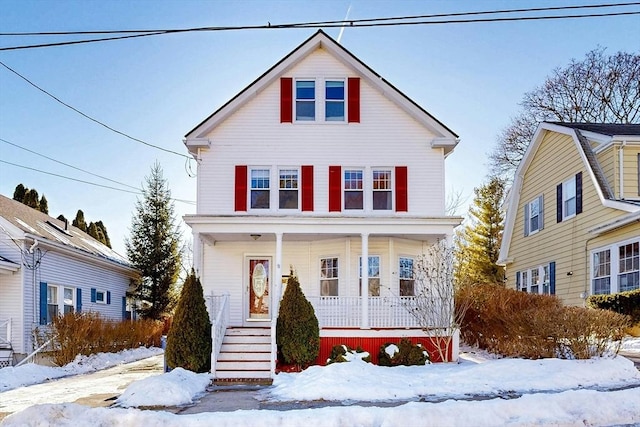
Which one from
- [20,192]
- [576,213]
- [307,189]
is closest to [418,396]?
[307,189]

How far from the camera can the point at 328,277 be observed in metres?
17.1

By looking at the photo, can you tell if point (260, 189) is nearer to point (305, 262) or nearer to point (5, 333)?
point (305, 262)

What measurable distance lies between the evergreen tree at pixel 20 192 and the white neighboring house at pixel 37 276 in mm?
10001

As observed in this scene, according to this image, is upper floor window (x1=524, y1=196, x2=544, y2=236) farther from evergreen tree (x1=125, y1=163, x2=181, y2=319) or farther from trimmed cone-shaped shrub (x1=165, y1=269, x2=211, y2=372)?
evergreen tree (x1=125, y1=163, x2=181, y2=319)

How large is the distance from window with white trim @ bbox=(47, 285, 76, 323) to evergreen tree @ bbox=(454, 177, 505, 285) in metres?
21.3

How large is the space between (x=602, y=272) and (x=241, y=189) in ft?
34.6

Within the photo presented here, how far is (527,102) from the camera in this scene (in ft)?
116

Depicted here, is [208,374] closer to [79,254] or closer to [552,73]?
[79,254]

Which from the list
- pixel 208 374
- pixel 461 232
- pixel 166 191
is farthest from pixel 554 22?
pixel 461 232

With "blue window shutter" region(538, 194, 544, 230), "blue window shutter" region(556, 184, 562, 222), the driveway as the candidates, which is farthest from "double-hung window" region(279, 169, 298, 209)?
"blue window shutter" region(538, 194, 544, 230)

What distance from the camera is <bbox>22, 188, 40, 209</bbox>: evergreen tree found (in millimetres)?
33194

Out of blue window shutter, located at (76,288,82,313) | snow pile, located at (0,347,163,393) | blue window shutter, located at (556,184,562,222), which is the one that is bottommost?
snow pile, located at (0,347,163,393)

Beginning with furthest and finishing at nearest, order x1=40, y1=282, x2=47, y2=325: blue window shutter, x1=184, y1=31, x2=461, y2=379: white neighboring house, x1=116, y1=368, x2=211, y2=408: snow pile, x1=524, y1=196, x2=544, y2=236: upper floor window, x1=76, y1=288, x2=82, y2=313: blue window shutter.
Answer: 1. x1=524, y1=196, x2=544, y2=236: upper floor window
2. x1=76, y1=288, x2=82, y2=313: blue window shutter
3. x1=40, y1=282, x2=47, y2=325: blue window shutter
4. x1=184, y1=31, x2=461, y2=379: white neighboring house
5. x1=116, y1=368, x2=211, y2=408: snow pile

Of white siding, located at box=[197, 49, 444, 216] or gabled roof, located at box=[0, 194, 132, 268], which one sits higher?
white siding, located at box=[197, 49, 444, 216]
